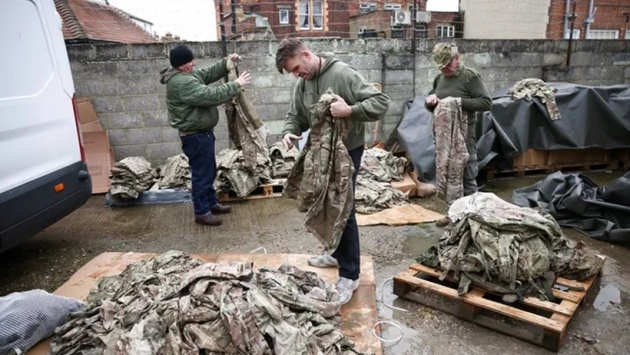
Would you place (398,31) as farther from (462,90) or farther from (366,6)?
(366,6)

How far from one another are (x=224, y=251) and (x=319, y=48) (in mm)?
3575

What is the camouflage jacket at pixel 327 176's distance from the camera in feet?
8.32

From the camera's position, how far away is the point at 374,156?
545 cm

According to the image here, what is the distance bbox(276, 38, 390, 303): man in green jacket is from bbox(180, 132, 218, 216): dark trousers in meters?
1.63

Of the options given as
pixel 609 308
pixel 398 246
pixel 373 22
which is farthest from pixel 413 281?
pixel 373 22

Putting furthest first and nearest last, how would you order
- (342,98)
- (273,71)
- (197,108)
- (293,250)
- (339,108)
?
(273,71) < (197,108) < (293,250) < (342,98) < (339,108)

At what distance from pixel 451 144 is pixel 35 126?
3.50 m

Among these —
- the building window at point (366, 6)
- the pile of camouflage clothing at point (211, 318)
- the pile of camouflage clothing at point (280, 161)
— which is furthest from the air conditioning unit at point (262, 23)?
the pile of camouflage clothing at point (211, 318)

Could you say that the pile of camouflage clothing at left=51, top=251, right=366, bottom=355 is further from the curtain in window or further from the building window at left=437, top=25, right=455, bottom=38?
the building window at left=437, top=25, right=455, bottom=38

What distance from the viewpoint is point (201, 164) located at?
14.1 ft

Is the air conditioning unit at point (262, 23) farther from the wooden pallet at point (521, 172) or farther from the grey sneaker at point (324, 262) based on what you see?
the grey sneaker at point (324, 262)

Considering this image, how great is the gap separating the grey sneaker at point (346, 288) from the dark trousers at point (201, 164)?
215 cm

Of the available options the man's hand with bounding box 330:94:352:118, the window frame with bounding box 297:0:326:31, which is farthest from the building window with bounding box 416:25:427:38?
the man's hand with bounding box 330:94:352:118

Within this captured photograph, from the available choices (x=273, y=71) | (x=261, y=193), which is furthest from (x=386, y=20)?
(x=261, y=193)
